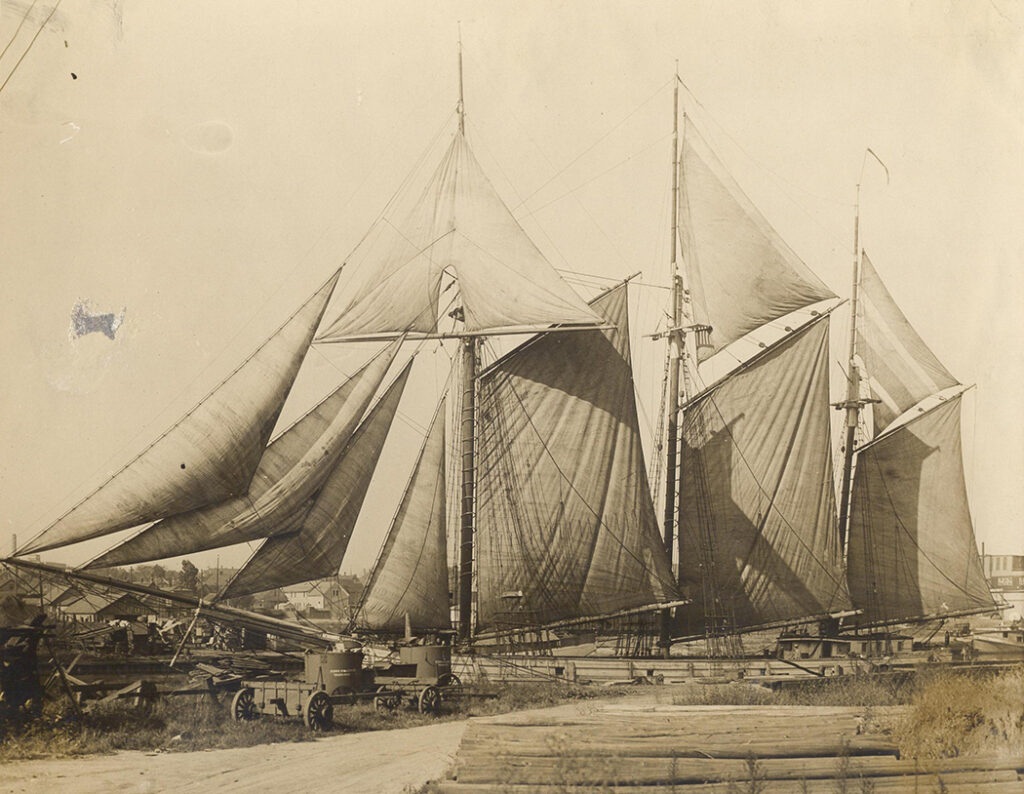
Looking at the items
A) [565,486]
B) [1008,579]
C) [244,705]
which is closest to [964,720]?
[1008,579]

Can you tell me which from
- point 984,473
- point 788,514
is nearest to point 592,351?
point 788,514

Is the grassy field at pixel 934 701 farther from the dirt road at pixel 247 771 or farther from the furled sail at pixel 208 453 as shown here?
the furled sail at pixel 208 453

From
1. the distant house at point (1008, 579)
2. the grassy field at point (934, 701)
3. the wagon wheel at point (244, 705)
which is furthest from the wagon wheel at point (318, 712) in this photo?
the distant house at point (1008, 579)

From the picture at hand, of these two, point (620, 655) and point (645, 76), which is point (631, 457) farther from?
point (645, 76)

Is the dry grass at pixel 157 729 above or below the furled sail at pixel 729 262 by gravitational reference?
below

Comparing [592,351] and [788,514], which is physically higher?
[592,351]

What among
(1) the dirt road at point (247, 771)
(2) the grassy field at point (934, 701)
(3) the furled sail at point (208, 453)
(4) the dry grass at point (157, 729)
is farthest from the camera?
(2) the grassy field at point (934, 701)

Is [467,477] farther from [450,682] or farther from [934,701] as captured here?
[934,701]
